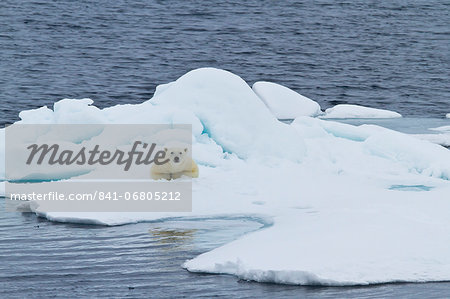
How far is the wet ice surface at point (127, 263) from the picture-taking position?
8172mm

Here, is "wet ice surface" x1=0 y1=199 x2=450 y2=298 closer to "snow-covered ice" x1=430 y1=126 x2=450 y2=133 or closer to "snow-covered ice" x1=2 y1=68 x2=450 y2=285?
"snow-covered ice" x1=2 y1=68 x2=450 y2=285

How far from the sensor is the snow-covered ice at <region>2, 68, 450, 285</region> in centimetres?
871

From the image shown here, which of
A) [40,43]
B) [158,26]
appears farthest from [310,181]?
[158,26]

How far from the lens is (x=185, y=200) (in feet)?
37.7

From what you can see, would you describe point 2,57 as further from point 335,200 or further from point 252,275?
point 252,275

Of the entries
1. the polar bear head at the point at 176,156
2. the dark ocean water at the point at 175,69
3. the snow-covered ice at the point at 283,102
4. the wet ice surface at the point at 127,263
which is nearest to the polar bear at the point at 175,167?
the polar bear head at the point at 176,156

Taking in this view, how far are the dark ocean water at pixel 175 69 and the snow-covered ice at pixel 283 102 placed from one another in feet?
11.9

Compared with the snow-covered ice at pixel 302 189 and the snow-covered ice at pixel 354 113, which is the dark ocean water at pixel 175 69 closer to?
the snow-covered ice at pixel 302 189

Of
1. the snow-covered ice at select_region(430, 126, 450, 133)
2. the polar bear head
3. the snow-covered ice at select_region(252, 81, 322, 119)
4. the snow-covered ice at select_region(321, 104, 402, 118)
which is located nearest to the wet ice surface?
the polar bear head

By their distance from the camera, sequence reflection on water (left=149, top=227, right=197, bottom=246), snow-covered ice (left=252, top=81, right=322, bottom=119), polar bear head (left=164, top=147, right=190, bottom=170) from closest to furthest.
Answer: reflection on water (left=149, top=227, right=197, bottom=246)
polar bear head (left=164, top=147, right=190, bottom=170)
snow-covered ice (left=252, top=81, right=322, bottom=119)

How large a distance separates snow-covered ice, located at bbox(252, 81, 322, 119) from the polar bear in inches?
336

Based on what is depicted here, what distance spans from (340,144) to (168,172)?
3512 mm

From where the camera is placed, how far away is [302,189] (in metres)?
12.0

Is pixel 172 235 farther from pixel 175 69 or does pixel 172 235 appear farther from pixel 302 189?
pixel 175 69
